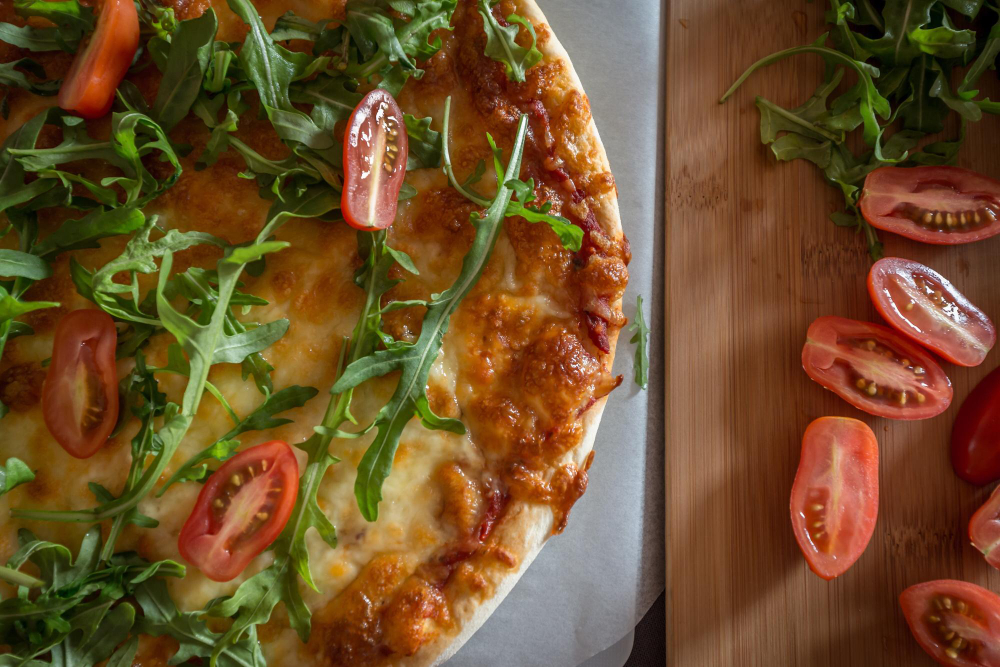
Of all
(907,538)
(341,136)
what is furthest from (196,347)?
(907,538)

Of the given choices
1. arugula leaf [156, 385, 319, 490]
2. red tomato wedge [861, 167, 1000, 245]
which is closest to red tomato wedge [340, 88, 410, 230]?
arugula leaf [156, 385, 319, 490]

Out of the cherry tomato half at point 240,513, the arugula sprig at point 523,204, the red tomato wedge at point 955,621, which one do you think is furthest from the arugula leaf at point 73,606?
the red tomato wedge at point 955,621

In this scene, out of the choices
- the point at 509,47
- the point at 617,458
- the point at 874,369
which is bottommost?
the point at 617,458

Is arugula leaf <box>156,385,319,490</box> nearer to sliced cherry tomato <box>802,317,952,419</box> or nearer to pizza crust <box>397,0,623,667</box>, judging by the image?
pizza crust <box>397,0,623,667</box>

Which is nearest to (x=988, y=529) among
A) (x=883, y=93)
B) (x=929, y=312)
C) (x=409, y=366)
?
(x=929, y=312)

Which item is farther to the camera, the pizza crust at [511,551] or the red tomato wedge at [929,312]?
the red tomato wedge at [929,312]

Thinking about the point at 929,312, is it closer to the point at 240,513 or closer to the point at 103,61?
the point at 240,513

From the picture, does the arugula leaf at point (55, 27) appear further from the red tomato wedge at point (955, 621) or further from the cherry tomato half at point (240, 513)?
the red tomato wedge at point (955, 621)
